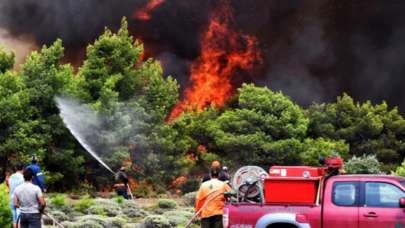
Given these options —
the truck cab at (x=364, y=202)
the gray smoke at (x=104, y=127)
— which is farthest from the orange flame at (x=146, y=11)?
the truck cab at (x=364, y=202)

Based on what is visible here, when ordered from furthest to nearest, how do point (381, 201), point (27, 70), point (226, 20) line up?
point (226, 20)
point (27, 70)
point (381, 201)

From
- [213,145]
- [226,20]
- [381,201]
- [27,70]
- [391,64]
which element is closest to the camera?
[381,201]

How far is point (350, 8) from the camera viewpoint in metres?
62.6

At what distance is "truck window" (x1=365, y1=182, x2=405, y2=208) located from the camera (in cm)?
1452

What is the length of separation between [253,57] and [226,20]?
4175 mm

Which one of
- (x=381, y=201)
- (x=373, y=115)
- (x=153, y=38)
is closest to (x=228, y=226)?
(x=381, y=201)

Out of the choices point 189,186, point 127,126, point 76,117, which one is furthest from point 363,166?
point 76,117

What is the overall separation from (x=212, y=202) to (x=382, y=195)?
3741mm

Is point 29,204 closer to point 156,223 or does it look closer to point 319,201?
point 319,201

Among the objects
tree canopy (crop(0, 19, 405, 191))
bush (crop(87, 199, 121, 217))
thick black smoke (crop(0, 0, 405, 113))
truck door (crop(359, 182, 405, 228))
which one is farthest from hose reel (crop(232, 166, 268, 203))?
thick black smoke (crop(0, 0, 405, 113))

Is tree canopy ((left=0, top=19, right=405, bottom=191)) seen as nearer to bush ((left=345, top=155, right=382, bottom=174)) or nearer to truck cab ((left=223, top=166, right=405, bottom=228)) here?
bush ((left=345, top=155, right=382, bottom=174))

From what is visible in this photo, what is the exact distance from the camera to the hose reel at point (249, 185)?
15.6 meters

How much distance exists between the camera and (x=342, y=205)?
14.8 m

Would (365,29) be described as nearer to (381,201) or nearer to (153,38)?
(153,38)
